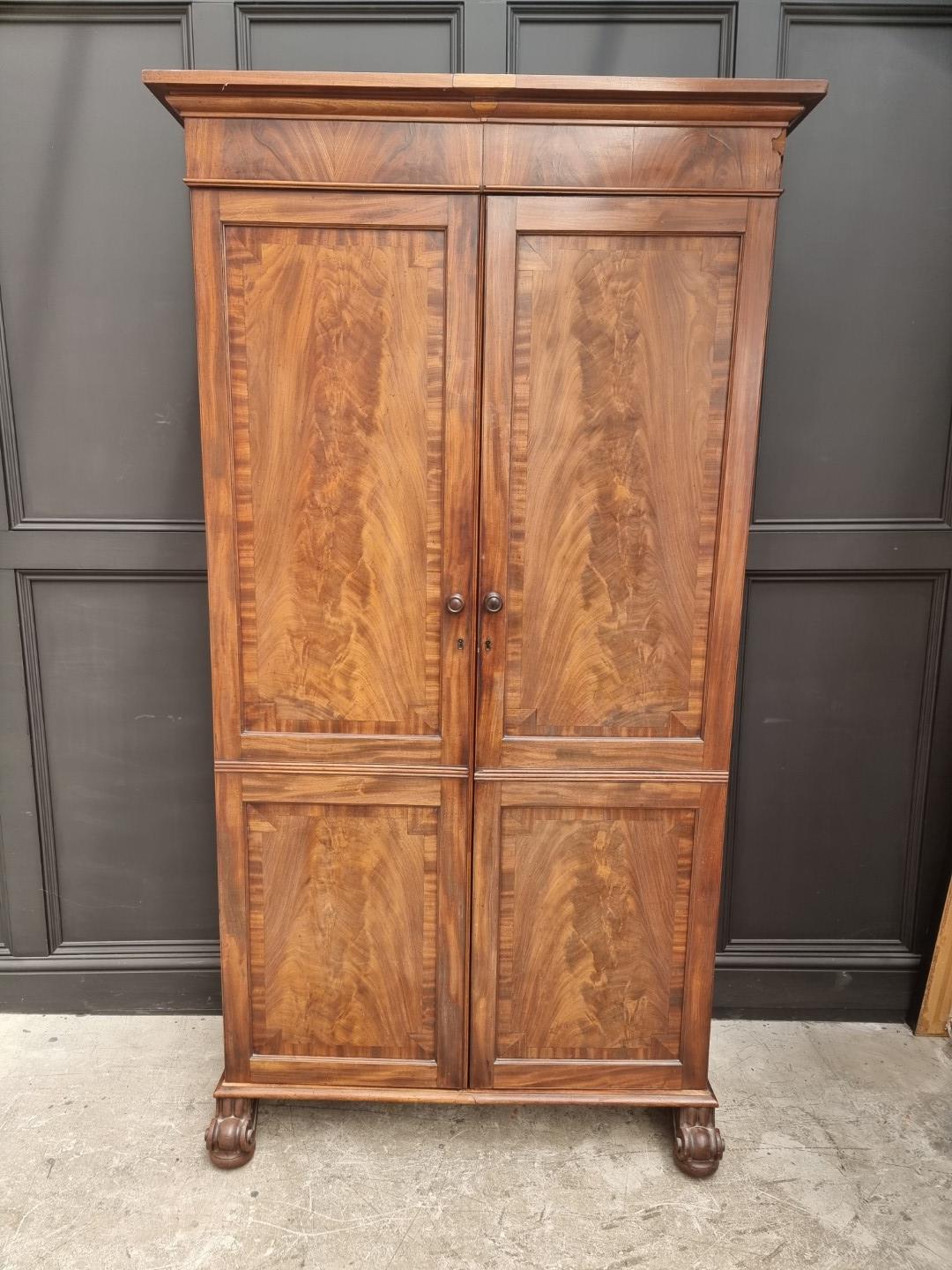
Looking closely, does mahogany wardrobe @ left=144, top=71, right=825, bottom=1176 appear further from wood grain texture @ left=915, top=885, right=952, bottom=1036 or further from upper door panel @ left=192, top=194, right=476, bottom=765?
wood grain texture @ left=915, top=885, right=952, bottom=1036

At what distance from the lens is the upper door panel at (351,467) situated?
150cm

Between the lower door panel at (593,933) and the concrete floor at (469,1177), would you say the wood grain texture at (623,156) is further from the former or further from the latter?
the concrete floor at (469,1177)

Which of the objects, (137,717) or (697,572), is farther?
(137,717)

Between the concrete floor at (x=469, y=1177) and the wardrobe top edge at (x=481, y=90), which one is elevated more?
the wardrobe top edge at (x=481, y=90)

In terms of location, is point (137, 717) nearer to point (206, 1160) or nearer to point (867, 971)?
point (206, 1160)

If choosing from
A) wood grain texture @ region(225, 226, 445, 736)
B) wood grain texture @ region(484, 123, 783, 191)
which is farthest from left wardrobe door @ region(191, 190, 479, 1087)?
wood grain texture @ region(484, 123, 783, 191)

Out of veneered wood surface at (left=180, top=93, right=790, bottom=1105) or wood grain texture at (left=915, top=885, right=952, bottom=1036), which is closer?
veneered wood surface at (left=180, top=93, right=790, bottom=1105)

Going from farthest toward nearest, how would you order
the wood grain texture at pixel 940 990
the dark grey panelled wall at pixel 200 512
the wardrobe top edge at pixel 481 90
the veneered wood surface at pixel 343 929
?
1. the wood grain texture at pixel 940 990
2. the dark grey panelled wall at pixel 200 512
3. the veneered wood surface at pixel 343 929
4. the wardrobe top edge at pixel 481 90

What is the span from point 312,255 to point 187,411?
71 centimetres

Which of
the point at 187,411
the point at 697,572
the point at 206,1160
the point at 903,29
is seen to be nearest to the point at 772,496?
the point at 697,572

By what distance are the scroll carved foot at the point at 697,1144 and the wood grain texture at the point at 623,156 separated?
1845 millimetres

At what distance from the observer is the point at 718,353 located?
5.04ft

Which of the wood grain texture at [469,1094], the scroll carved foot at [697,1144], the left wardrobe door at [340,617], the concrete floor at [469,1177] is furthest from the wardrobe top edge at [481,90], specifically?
the concrete floor at [469,1177]

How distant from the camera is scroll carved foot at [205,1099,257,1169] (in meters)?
1.77
